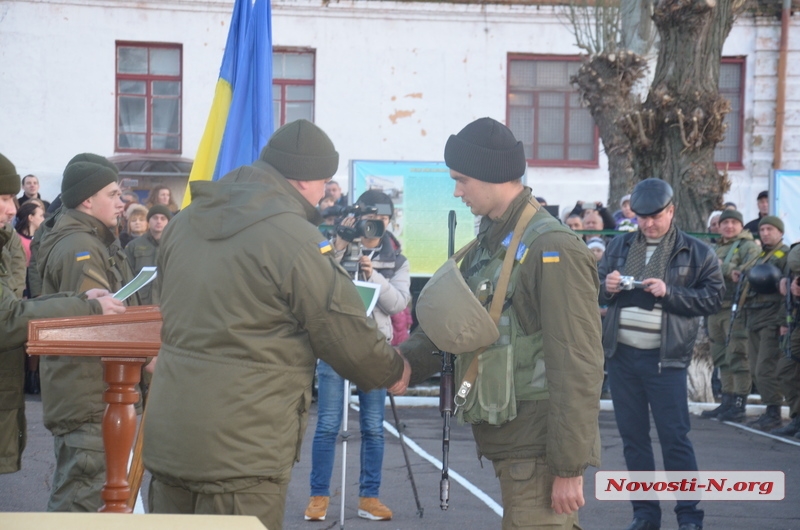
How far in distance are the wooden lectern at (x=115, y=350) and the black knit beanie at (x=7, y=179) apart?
937 mm

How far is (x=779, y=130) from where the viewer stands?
22266 millimetres

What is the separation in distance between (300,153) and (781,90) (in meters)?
20.4

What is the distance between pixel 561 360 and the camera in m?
3.72

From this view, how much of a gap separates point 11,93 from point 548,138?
11275 mm

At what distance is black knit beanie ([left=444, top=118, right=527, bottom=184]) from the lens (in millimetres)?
4055

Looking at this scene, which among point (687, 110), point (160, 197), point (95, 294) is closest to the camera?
point (95, 294)

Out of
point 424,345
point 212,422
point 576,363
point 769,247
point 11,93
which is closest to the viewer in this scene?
point 212,422

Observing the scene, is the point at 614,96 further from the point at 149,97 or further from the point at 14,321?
the point at 14,321

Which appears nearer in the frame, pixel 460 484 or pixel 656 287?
pixel 656 287

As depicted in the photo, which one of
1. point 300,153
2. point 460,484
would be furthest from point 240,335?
point 460,484

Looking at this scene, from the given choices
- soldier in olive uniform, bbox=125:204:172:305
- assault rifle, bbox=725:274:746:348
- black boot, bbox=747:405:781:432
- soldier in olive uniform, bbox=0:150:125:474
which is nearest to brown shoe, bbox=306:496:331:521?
soldier in olive uniform, bbox=0:150:125:474

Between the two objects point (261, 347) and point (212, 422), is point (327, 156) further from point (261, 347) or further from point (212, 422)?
point (212, 422)

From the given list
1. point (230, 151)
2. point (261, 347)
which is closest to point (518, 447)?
point (261, 347)

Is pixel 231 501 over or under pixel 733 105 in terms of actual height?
under
